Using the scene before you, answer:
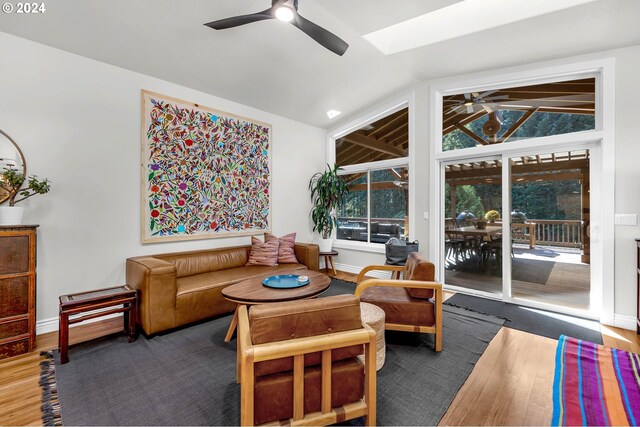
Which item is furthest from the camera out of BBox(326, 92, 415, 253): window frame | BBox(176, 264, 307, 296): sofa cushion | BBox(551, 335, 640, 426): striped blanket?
BBox(326, 92, 415, 253): window frame

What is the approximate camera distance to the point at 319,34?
2.36 metres

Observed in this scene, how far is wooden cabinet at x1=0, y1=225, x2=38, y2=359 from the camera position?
7.12 ft

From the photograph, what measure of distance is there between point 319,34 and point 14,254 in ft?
10.5

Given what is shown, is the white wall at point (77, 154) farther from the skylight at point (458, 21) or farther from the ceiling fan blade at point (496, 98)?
the ceiling fan blade at point (496, 98)

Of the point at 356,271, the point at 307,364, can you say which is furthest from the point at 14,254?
the point at 356,271

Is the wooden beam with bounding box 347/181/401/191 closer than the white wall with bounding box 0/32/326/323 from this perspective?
No

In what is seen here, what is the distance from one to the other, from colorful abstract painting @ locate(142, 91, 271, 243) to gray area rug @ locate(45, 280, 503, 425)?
1.43 m

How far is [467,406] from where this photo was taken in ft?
5.53

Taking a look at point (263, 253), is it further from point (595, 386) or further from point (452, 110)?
point (452, 110)

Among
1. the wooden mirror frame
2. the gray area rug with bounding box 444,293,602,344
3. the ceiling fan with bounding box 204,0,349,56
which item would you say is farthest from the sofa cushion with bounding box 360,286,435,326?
the wooden mirror frame

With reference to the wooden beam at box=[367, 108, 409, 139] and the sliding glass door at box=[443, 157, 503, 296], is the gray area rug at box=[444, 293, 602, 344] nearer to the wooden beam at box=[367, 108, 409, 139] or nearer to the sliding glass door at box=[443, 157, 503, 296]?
the sliding glass door at box=[443, 157, 503, 296]

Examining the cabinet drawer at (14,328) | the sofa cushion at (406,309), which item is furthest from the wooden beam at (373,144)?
the cabinet drawer at (14,328)

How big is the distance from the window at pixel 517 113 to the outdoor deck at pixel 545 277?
149cm

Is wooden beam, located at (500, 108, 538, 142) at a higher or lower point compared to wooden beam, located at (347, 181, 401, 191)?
higher
